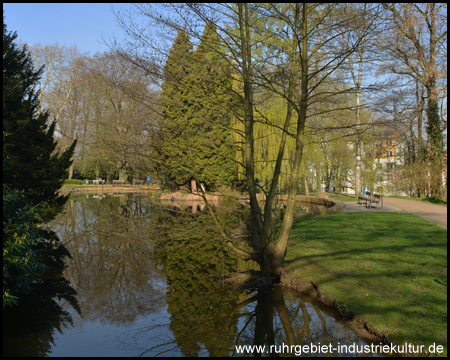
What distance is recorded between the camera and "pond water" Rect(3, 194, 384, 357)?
536 centimetres

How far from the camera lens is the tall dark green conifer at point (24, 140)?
13.2 metres

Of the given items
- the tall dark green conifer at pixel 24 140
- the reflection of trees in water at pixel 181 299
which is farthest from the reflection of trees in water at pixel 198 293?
the tall dark green conifer at pixel 24 140

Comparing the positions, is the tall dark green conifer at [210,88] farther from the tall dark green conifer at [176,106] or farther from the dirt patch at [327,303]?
the dirt patch at [327,303]

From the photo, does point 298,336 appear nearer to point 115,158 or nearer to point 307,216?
point 115,158

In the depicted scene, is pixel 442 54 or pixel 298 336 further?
pixel 442 54

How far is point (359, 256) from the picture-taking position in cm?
827

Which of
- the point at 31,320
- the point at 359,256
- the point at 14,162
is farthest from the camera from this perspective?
the point at 14,162

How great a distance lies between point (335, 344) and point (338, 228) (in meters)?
7.00

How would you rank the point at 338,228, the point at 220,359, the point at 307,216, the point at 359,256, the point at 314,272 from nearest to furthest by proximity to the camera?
the point at 220,359 < the point at 314,272 < the point at 359,256 < the point at 338,228 < the point at 307,216

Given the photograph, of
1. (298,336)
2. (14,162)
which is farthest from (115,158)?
(14,162)

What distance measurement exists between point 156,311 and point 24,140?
38.7 feet

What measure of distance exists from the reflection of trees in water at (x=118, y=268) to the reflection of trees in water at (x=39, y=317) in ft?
1.00

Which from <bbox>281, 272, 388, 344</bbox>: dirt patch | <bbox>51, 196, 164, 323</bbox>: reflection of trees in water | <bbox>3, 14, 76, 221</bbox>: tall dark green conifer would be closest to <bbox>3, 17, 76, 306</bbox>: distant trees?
<bbox>3, 14, 76, 221</bbox>: tall dark green conifer

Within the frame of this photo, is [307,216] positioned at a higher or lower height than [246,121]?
lower
